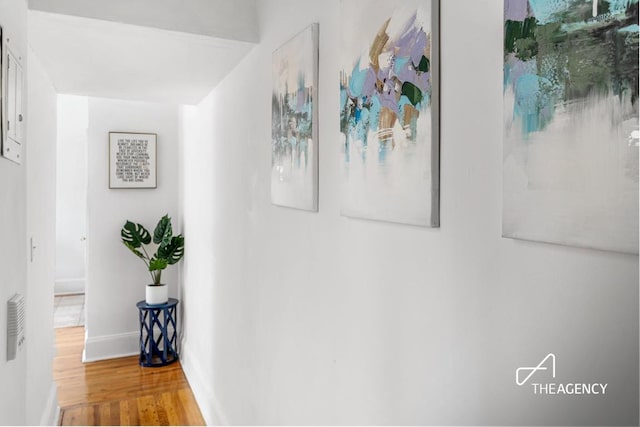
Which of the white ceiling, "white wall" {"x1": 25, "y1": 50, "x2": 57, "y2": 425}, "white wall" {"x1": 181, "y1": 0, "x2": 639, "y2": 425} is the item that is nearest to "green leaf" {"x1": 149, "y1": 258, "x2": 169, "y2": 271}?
"white wall" {"x1": 25, "y1": 50, "x2": 57, "y2": 425}

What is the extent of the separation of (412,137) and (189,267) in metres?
3.01

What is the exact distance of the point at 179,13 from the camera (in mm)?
1885

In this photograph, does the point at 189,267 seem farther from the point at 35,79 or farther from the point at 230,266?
the point at 35,79

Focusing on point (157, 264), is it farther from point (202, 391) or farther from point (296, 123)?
point (296, 123)

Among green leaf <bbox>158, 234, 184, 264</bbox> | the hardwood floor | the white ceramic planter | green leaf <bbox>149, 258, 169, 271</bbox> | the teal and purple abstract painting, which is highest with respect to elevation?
the teal and purple abstract painting

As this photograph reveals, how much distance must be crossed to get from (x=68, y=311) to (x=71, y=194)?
6.32ft

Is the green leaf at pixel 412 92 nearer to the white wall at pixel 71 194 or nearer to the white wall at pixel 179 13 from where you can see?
the white wall at pixel 179 13

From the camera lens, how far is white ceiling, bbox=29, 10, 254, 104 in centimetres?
186

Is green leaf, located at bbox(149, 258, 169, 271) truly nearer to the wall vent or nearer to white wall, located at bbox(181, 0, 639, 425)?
white wall, located at bbox(181, 0, 639, 425)

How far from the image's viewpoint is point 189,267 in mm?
3631

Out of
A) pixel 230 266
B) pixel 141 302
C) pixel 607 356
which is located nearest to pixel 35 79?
pixel 230 266

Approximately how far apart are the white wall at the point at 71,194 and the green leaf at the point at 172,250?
11.1ft

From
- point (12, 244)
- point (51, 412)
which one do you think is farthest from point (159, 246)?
point (12, 244)

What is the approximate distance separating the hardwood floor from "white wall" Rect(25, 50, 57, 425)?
25 cm
